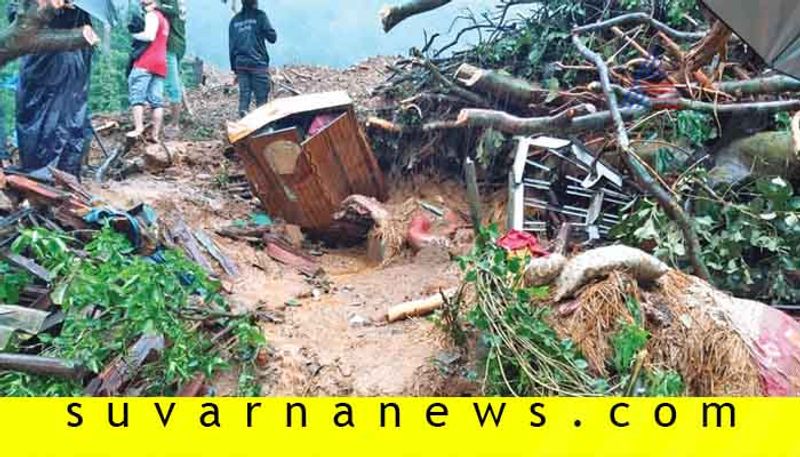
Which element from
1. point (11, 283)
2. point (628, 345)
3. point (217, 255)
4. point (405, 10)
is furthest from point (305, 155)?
point (628, 345)

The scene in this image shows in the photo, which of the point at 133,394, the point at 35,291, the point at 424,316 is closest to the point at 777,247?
the point at 424,316

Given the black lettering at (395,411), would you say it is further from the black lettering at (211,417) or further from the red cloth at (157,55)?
the red cloth at (157,55)

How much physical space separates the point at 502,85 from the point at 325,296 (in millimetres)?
2428

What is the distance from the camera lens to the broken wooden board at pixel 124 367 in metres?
3.78

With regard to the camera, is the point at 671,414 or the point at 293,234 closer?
the point at 671,414

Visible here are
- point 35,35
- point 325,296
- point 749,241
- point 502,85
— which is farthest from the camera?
point 502,85

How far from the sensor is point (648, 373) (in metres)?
3.65

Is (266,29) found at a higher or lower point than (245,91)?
higher

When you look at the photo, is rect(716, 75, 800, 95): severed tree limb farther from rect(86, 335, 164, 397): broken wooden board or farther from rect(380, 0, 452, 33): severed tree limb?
rect(86, 335, 164, 397): broken wooden board

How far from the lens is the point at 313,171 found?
6504 millimetres

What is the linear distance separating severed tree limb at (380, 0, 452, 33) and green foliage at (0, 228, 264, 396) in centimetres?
309

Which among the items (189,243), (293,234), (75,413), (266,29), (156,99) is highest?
(266,29)

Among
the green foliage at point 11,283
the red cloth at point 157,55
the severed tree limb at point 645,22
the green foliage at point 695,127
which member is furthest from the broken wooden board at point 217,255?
the green foliage at point 695,127

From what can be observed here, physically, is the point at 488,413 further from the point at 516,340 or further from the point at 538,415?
the point at 516,340
